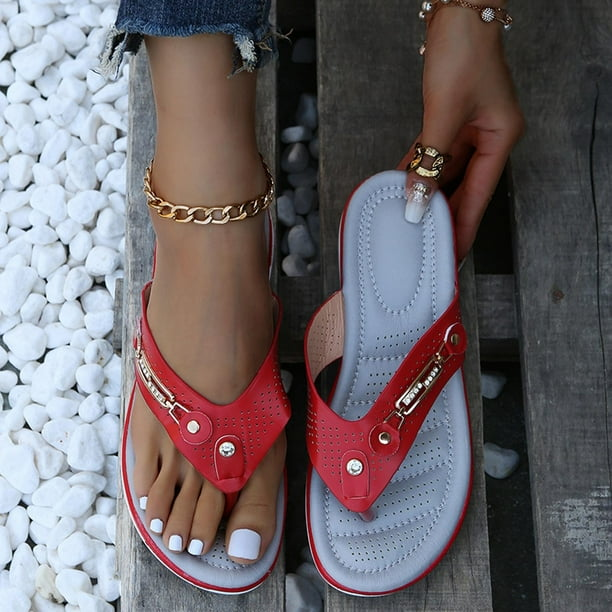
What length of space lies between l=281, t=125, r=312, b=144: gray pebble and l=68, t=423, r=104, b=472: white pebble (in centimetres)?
64

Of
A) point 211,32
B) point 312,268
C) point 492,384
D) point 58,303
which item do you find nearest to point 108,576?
point 58,303

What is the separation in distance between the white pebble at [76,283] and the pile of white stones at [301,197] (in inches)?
13.4

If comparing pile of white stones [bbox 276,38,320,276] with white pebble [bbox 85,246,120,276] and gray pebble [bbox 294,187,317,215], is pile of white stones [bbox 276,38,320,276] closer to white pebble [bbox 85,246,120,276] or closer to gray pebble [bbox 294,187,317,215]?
gray pebble [bbox 294,187,317,215]

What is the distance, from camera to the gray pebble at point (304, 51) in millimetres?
1521

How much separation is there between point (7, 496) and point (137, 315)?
367 millimetres

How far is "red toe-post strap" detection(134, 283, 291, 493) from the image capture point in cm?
89

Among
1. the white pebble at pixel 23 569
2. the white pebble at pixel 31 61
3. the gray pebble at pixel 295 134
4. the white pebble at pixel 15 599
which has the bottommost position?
the white pebble at pixel 15 599

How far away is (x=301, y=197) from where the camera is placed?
53.6 inches

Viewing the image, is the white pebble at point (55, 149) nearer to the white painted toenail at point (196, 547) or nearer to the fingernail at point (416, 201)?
the fingernail at point (416, 201)

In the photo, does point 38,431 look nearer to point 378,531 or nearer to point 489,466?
point 378,531

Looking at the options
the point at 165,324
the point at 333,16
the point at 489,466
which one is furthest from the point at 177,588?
the point at 333,16

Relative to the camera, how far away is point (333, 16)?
1217 millimetres

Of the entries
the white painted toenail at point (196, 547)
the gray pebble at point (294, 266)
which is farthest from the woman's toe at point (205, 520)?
the gray pebble at point (294, 266)

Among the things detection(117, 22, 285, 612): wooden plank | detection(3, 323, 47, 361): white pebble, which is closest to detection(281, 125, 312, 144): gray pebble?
detection(117, 22, 285, 612): wooden plank
